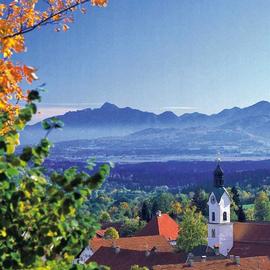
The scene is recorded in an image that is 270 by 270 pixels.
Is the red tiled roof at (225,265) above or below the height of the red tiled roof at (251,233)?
above

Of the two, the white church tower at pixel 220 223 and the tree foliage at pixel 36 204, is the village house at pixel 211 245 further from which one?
the tree foliage at pixel 36 204

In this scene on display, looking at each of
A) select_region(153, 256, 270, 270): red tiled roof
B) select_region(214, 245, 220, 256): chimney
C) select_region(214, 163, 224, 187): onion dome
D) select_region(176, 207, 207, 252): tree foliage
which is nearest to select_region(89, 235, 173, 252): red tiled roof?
select_region(176, 207, 207, 252): tree foliage

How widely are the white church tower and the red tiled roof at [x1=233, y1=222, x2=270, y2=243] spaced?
2.25 meters

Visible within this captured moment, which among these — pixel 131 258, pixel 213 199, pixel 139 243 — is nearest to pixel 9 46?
pixel 131 258

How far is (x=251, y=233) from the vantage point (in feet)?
206

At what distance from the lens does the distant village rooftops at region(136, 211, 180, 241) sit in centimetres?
7081

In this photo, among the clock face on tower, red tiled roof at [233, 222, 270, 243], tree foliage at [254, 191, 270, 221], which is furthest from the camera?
tree foliage at [254, 191, 270, 221]

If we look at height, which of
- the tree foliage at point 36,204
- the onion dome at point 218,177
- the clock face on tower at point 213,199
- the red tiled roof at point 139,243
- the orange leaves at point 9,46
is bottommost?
the red tiled roof at point 139,243

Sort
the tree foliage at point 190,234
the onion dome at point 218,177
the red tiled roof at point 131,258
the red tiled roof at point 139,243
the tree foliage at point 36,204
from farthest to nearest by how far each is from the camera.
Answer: the onion dome at point 218,177 < the tree foliage at point 190,234 < the red tiled roof at point 139,243 < the red tiled roof at point 131,258 < the tree foliage at point 36,204

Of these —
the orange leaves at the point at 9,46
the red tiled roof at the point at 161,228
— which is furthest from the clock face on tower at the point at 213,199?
the orange leaves at the point at 9,46

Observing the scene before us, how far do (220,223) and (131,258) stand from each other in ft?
46.1

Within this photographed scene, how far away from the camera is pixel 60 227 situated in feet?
19.3

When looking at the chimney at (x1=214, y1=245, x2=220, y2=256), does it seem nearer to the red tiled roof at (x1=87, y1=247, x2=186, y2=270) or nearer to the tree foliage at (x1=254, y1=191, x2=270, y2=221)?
the red tiled roof at (x1=87, y1=247, x2=186, y2=270)

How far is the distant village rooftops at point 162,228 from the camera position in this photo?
70812 mm
